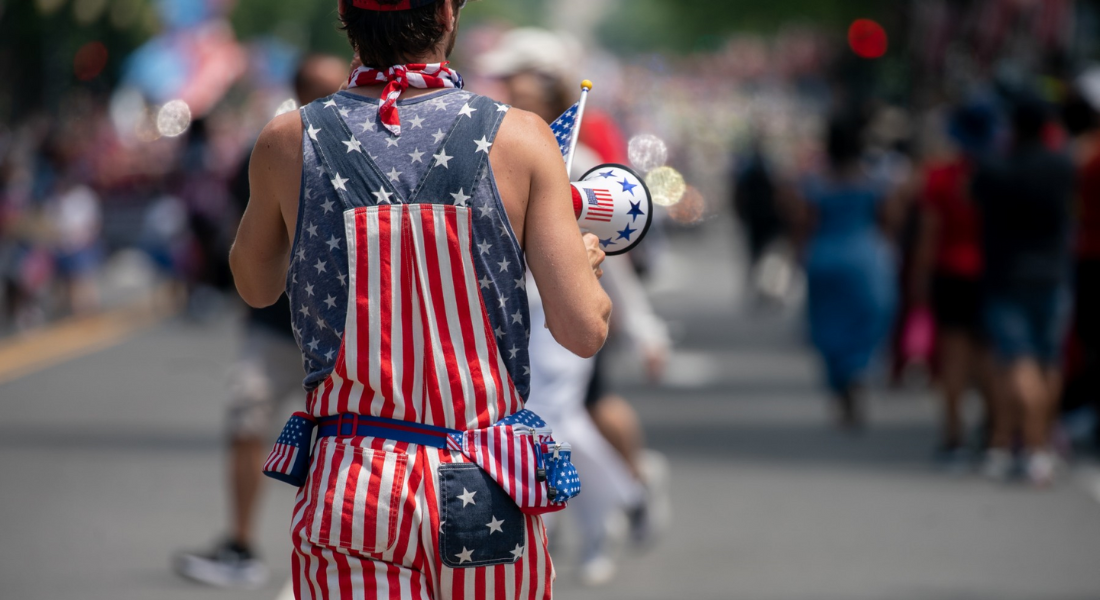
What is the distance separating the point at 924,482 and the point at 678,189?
5092 millimetres

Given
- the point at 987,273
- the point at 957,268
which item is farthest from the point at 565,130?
the point at 957,268

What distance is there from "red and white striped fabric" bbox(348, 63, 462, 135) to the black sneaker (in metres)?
3.77

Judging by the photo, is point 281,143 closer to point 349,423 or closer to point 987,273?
point 349,423

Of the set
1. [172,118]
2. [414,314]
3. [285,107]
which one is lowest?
[414,314]

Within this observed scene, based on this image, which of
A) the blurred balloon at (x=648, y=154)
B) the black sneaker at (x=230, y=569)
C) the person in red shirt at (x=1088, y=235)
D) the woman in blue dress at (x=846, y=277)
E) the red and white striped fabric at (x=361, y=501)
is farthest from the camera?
the woman in blue dress at (x=846, y=277)

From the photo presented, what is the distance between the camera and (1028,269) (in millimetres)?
8305

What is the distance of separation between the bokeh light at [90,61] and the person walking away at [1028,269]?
31472mm

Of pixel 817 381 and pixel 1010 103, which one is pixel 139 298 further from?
pixel 1010 103

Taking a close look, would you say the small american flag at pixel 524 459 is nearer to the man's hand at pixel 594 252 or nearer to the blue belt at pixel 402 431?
the blue belt at pixel 402 431

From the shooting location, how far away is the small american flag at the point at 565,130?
2.86m

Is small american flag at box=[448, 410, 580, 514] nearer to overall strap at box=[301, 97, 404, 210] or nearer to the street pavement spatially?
A: overall strap at box=[301, 97, 404, 210]

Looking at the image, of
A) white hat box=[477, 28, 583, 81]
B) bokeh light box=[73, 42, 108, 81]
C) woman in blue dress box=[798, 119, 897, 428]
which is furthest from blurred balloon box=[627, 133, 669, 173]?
bokeh light box=[73, 42, 108, 81]

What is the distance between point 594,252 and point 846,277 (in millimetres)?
7724

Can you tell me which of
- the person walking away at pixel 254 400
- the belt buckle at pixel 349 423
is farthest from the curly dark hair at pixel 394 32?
the person walking away at pixel 254 400
